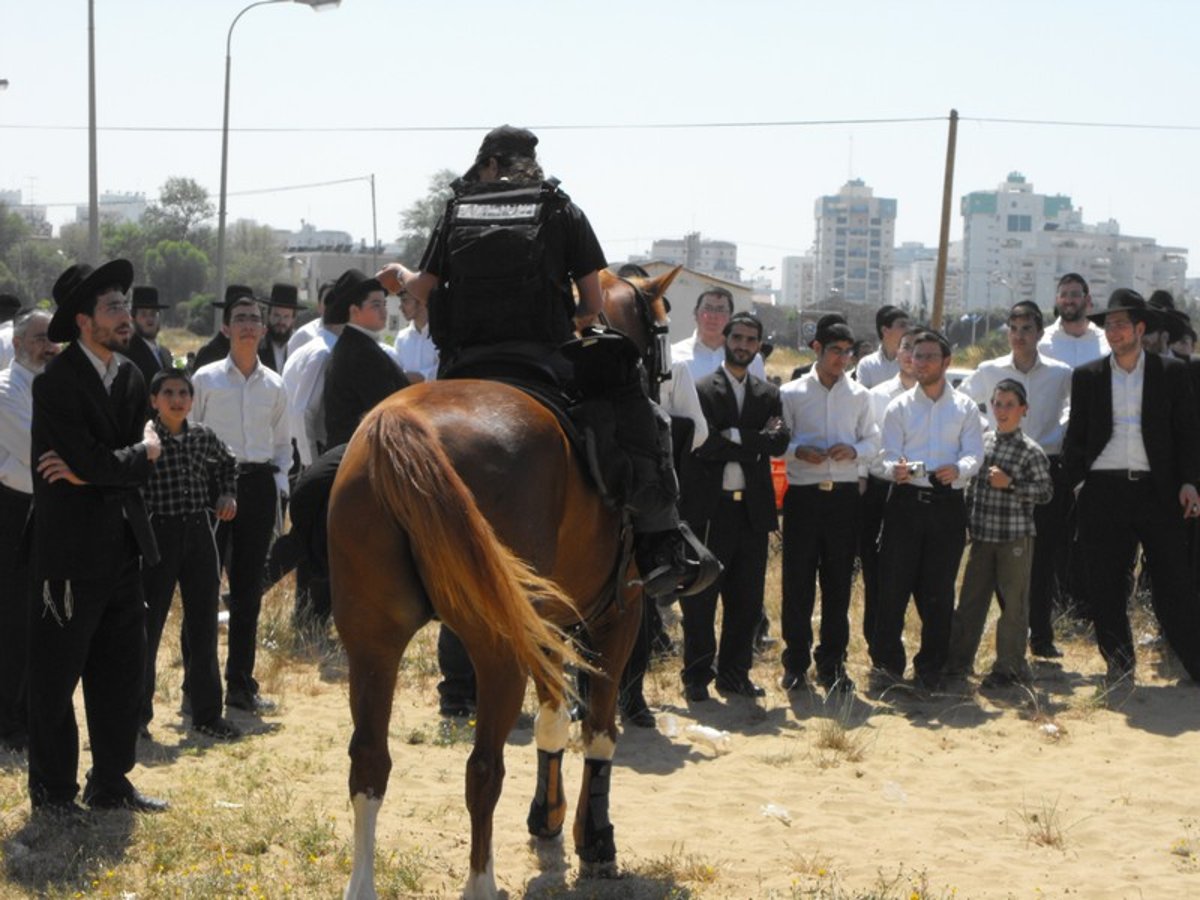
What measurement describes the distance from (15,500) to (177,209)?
117382 millimetres

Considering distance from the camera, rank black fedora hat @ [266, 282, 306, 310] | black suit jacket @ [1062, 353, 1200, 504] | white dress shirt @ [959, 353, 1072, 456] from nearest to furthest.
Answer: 1. black suit jacket @ [1062, 353, 1200, 504]
2. white dress shirt @ [959, 353, 1072, 456]
3. black fedora hat @ [266, 282, 306, 310]

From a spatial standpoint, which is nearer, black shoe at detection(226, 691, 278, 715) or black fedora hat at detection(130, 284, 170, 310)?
black shoe at detection(226, 691, 278, 715)

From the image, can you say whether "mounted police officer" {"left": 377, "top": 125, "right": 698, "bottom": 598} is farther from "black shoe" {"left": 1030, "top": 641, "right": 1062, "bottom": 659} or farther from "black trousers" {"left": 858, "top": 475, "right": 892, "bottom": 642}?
"black shoe" {"left": 1030, "top": 641, "right": 1062, "bottom": 659}

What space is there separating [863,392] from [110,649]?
5.30 m

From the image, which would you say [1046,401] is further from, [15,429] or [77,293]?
[77,293]

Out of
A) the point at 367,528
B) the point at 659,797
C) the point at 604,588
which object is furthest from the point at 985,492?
the point at 367,528

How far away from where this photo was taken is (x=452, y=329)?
6.59 m

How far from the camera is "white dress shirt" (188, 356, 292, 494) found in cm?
953

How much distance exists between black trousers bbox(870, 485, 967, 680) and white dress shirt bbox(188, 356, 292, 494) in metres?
3.89

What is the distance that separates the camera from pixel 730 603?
33.3ft

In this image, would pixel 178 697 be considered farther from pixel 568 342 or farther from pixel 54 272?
pixel 54 272

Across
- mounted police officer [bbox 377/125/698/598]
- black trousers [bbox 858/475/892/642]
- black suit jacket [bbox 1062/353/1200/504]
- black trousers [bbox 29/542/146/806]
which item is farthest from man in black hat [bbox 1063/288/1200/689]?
black trousers [bbox 29/542/146/806]

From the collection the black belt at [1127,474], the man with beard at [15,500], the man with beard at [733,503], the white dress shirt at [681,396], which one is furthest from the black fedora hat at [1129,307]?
the man with beard at [15,500]

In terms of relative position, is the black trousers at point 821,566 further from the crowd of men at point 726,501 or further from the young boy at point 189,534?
the young boy at point 189,534
